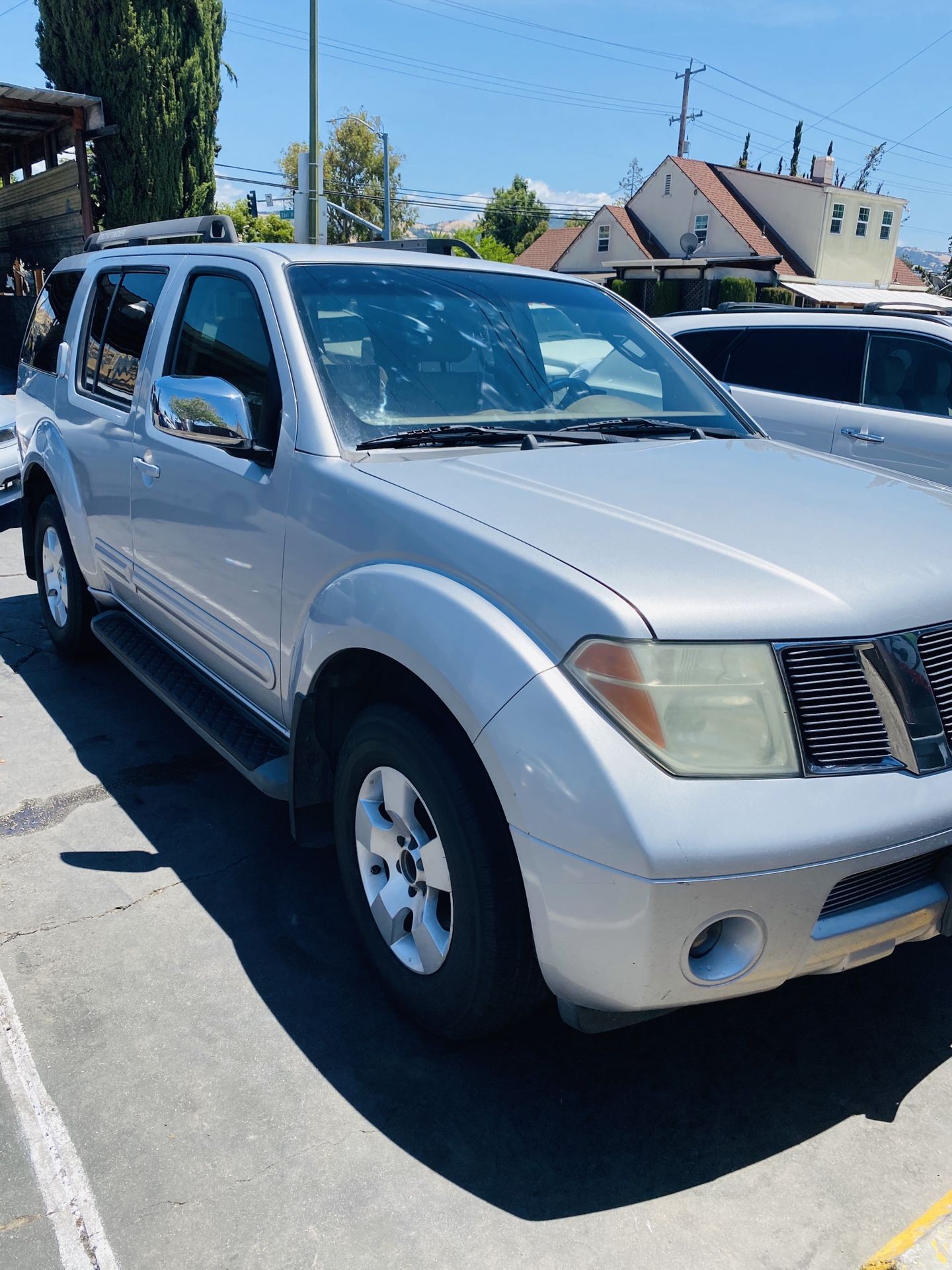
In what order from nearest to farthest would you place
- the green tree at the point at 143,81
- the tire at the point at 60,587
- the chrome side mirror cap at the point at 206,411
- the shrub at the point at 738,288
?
the chrome side mirror cap at the point at 206,411, the tire at the point at 60,587, the green tree at the point at 143,81, the shrub at the point at 738,288

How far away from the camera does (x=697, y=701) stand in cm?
202

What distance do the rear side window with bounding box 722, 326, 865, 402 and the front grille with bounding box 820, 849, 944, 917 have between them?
489 cm

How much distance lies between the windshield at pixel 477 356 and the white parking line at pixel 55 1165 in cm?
179

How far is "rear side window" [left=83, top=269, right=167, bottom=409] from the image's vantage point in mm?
4094

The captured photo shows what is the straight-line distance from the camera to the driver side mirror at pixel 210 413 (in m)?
2.91

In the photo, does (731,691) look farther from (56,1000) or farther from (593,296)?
(593,296)

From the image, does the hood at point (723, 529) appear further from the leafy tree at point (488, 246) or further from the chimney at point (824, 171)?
the leafy tree at point (488, 246)

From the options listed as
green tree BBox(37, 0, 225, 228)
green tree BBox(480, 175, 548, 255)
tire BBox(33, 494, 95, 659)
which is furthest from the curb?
green tree BBox(480, 175, 548, 255)

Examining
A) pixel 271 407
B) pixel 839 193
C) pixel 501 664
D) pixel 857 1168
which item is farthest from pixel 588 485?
pixel 839 193

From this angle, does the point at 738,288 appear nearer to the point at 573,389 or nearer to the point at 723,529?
the point at 573,389

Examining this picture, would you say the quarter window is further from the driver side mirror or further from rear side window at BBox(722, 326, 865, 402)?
the driver side mirror

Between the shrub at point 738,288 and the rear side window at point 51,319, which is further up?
the shrub at point 738,288

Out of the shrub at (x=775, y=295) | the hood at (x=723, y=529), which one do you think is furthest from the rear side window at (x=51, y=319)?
the shrub at (x=775, y=295)

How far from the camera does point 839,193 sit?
42.0 meters
